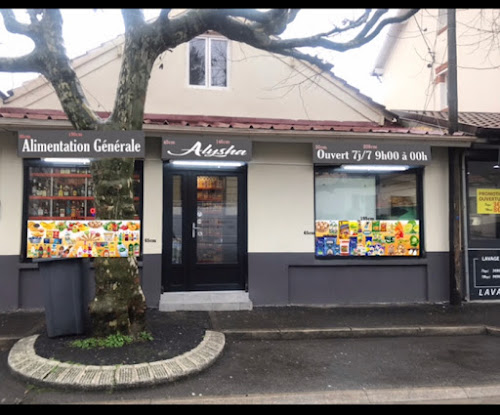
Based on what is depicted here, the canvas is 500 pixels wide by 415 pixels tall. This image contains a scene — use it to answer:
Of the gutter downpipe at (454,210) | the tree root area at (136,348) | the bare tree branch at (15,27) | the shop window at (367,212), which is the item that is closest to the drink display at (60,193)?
the tree root area at (136,348)

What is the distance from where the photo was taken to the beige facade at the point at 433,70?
32.5 ft

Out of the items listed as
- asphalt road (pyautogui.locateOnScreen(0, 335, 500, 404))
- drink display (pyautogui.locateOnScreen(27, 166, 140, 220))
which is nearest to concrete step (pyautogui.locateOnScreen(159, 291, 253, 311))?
asphalt road (pyautogui.locateOnScreen(0, 335, 500, 404))

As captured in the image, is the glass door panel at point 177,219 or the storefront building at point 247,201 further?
the glass door panel at point 177,219

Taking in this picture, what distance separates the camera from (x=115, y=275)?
491 centimetres

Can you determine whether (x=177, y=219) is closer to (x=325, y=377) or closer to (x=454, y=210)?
(x=325, y=377)

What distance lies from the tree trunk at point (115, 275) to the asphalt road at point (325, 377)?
1005 mm

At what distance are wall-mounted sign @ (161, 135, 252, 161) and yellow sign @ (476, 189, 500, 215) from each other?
4.60m

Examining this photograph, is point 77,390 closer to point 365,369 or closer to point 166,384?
point 166,384

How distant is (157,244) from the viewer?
7.02 m

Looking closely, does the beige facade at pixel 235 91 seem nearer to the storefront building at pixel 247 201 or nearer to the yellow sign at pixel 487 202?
the storefront building at pixel 247 201

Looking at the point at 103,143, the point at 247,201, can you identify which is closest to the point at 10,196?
the point at 103,143

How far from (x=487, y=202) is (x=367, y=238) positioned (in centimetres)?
242

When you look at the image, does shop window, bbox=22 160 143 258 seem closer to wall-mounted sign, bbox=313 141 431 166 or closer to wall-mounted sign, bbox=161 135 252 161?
wall-mounted sign, bbox=161 135 252 161

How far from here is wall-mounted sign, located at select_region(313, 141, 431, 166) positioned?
661 centimetres
